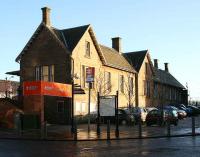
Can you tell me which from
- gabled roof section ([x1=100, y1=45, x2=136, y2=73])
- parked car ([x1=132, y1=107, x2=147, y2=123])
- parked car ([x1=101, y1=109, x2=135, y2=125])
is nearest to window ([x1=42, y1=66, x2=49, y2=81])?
gabled roof section ([x1=100, y1=45, x2=136, y2=73])

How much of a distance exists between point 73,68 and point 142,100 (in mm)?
17940

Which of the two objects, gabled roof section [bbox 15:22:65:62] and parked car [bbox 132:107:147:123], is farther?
gabled roof section [bbox 15:22:65:62]

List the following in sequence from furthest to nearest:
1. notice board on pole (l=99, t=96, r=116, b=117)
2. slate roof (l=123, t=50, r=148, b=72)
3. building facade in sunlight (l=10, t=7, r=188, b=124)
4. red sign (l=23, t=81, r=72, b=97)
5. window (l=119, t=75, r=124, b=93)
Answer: slate roof (l=123, t=50, r=148, b=72) < window (l=119, t=75, r=124, b=93) < building facade in sunlight (l=10, t=7, r=188, b=124) < red sign (l=23, t=81, r=72, b=97) < notice board on pole (l=99, t=96, r=116, b=117)

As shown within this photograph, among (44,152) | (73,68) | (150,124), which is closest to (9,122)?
(73,68)

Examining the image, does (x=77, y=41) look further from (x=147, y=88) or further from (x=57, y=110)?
(x=147, y=88)

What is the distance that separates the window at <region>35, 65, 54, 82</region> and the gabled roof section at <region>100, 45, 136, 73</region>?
23.7ft

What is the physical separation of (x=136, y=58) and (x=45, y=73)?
18149 mm

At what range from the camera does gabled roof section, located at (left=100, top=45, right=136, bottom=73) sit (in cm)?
4979

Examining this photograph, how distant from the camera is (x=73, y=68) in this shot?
137 ft

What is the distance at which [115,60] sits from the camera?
52125 millimetres

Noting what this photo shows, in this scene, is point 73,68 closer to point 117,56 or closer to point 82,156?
point 117,56

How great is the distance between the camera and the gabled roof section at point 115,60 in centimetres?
4979

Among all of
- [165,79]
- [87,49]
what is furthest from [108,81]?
[165,79]

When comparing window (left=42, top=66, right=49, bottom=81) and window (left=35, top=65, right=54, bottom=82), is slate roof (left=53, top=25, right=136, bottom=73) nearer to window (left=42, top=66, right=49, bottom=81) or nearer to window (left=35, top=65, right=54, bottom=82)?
window (left=35, top=65, right=54, bottom=82)
